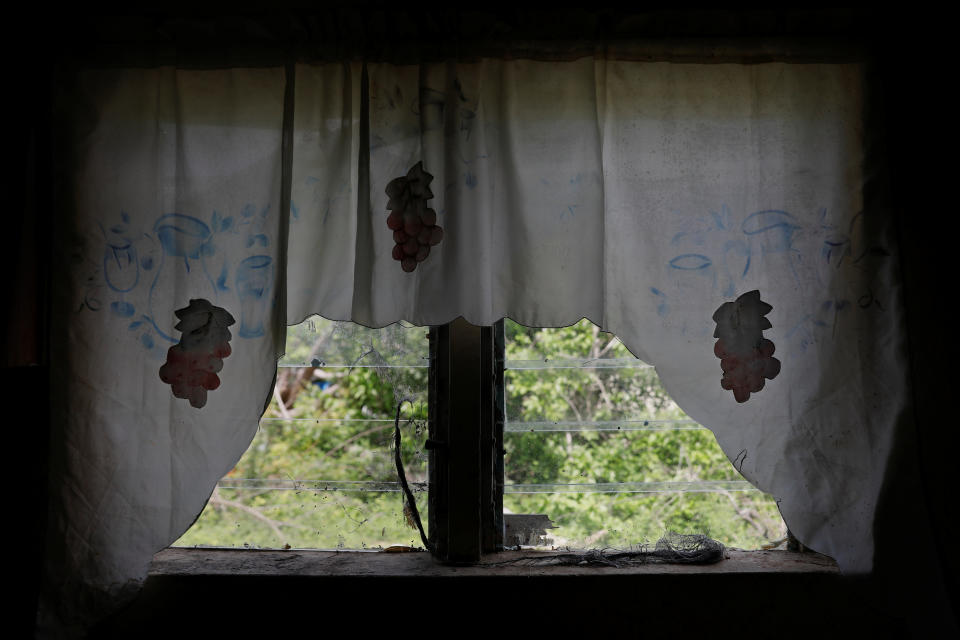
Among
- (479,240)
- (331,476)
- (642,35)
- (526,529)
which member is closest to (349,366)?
(331,476)

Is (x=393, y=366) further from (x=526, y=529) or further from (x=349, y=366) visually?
(x=526, y=529)

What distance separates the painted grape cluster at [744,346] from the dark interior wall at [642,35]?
10.0 inches

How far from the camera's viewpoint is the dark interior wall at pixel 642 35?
1.09 meters

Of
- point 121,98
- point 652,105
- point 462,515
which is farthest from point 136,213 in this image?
point 652,105

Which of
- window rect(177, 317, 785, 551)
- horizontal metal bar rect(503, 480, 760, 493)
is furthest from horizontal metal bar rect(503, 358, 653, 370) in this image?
horizontal metal bar rect(503, 480, 760, 493)

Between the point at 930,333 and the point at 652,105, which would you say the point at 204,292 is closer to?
the point at 652,105

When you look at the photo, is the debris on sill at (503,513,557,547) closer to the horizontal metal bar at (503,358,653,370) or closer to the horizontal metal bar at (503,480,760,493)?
the horizontal metal bar at (503,480,760,493)

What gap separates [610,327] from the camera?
109cm

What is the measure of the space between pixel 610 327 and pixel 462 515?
0.45 m

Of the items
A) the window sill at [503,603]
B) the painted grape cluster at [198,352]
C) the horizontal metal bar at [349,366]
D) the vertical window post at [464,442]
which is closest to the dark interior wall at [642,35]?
the window sill at [503,603]

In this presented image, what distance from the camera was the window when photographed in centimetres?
120

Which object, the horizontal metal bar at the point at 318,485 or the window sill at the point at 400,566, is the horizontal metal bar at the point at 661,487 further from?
the horizontal metal bar at the point at 318,485

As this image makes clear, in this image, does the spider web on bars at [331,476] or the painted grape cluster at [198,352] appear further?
the spider web on bars at [331,476]

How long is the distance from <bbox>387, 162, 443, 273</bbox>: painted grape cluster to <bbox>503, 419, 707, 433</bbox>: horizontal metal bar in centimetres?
38
